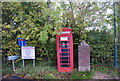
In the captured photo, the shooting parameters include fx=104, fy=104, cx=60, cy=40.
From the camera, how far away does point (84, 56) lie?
12.9ft

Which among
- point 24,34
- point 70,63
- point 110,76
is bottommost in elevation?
point 110,76

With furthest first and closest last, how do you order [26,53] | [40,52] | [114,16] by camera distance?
1. [40,52]
2. [26,53]
3. [114,16]

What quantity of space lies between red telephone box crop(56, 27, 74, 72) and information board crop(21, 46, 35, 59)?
1.11 m

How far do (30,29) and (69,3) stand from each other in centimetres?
196

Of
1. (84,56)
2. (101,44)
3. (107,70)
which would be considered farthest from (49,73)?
(101,44)

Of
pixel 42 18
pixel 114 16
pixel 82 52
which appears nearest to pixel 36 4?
pixel 42 18

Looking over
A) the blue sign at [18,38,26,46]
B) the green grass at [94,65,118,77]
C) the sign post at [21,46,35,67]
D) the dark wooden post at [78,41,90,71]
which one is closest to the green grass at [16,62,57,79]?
the sign post at [21,46,35,67]

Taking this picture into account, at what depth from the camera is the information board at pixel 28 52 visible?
4316 mm

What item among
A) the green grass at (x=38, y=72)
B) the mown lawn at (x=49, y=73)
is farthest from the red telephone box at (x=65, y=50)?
the green grass at (x=38, y=72)

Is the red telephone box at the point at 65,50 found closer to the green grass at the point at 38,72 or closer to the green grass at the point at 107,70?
the green grass at the point at 38,72

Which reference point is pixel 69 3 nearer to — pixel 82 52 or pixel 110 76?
pixel 82 52

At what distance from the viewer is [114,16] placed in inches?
160

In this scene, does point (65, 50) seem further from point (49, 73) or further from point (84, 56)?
point (49, 73)

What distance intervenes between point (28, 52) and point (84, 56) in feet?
7.50
